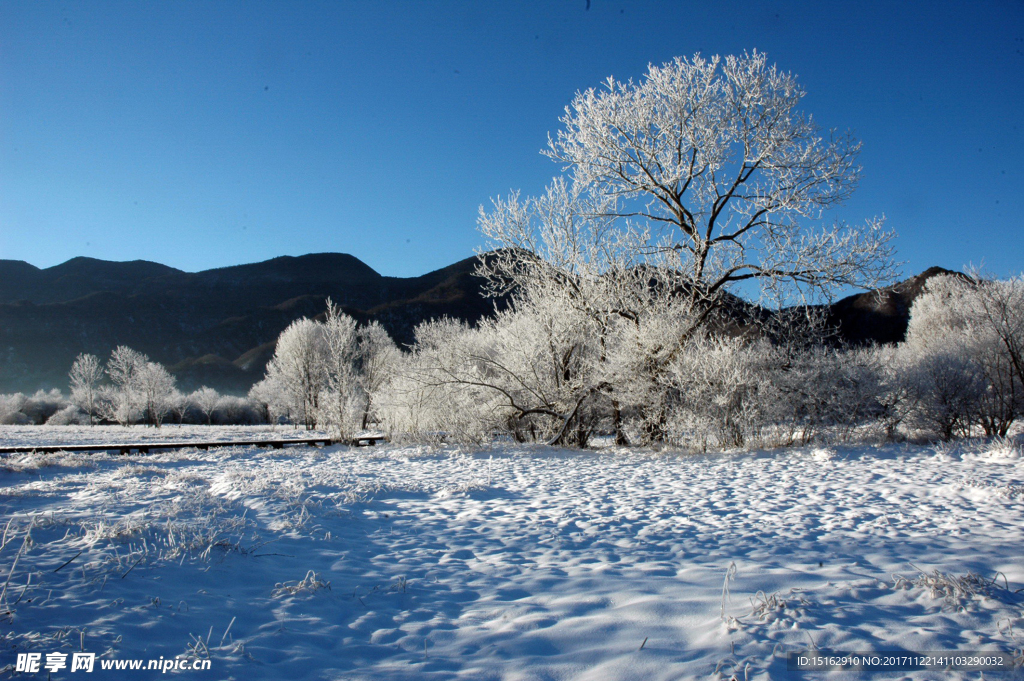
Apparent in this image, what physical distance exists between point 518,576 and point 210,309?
120129 mm

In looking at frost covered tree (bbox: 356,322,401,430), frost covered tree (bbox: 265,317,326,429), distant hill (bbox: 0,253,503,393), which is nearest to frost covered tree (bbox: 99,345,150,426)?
frost covered tree (bbox: 265,317,326,429)

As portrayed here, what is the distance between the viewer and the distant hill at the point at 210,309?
75.9 metres

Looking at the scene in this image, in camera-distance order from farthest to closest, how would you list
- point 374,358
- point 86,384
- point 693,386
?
1. point 86,384
2. point 374,358
3. point 693,386

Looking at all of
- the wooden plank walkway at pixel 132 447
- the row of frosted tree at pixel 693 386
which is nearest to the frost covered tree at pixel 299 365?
the wooden plank walkway at pixel 132 447

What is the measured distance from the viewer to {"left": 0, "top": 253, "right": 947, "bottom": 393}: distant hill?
7588 cm

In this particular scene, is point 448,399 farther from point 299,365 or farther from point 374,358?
point 299,365

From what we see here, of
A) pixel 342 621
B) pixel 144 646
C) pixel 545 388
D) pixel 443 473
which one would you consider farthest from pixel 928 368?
pixel 144 646

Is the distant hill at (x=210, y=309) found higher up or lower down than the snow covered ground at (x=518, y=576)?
higher up

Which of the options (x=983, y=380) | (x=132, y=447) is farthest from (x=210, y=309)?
(x=983, y=380)

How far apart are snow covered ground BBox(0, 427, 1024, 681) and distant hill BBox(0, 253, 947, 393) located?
64.6 metres

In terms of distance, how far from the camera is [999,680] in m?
2.25

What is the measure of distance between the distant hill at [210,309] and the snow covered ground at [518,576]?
64560 millimetres

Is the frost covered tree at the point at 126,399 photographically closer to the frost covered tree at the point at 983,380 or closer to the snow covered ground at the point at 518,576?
the snow covered ground at the point at 518,576

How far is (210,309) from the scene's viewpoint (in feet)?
343
